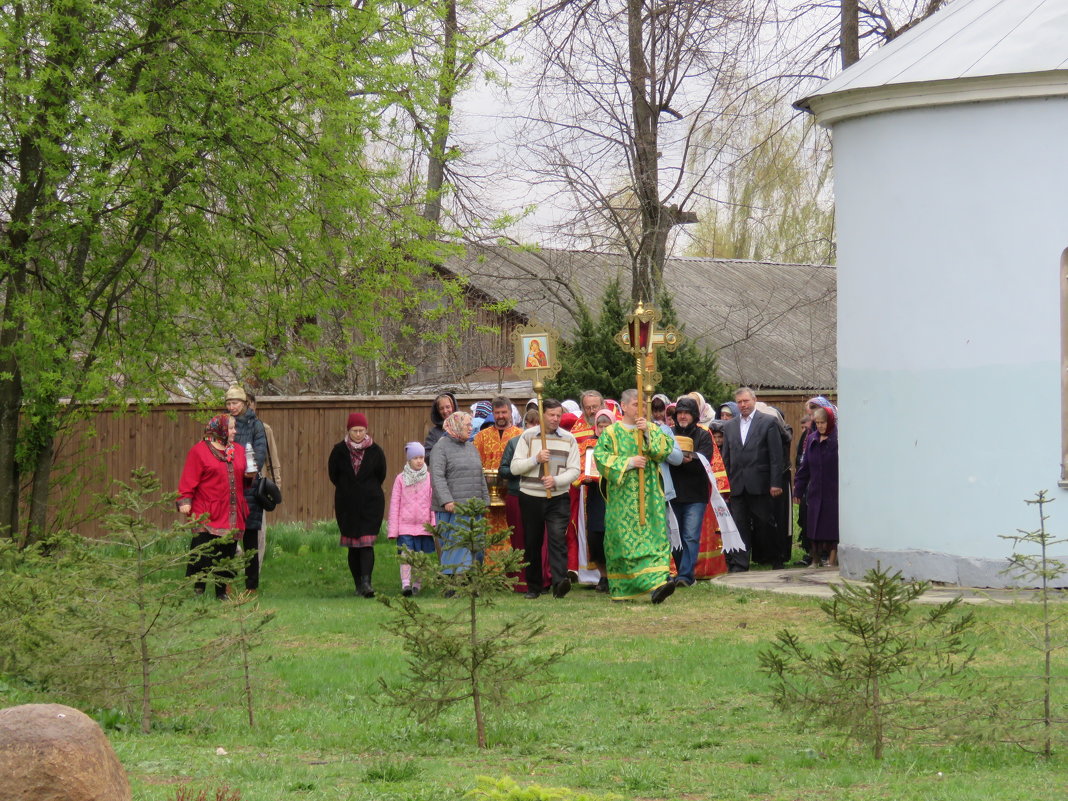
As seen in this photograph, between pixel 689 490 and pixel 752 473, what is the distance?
1724 mm

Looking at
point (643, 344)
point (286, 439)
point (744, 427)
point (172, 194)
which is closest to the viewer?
point (643, 344)

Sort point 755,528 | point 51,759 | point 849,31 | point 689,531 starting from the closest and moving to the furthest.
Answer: point 51,759, point 689,531, point 755,528, point 849,31

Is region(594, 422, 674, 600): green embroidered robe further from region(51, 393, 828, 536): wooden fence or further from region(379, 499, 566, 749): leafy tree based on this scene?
region(51, 393, 828, 536): wooden fence

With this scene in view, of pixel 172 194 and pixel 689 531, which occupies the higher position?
pixel 172 194

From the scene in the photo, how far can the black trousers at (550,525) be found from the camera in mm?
12820

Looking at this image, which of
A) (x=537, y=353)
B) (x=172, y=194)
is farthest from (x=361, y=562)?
(x=172, y=194)

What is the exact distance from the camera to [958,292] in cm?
1207

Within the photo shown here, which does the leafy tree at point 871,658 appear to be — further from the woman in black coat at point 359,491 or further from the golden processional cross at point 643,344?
the woman in black coat at point 359,491

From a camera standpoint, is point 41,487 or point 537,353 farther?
point 41,487

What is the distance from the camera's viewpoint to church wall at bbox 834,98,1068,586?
11.8 metres

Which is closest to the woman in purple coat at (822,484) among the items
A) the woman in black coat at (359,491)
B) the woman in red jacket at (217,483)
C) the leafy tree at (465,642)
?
the woman in black coat at (359,491)

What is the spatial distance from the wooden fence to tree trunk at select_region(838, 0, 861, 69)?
23.5 ft

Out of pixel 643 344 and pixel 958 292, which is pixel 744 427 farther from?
pixel 958 292

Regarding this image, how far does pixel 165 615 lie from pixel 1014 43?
8510mm
